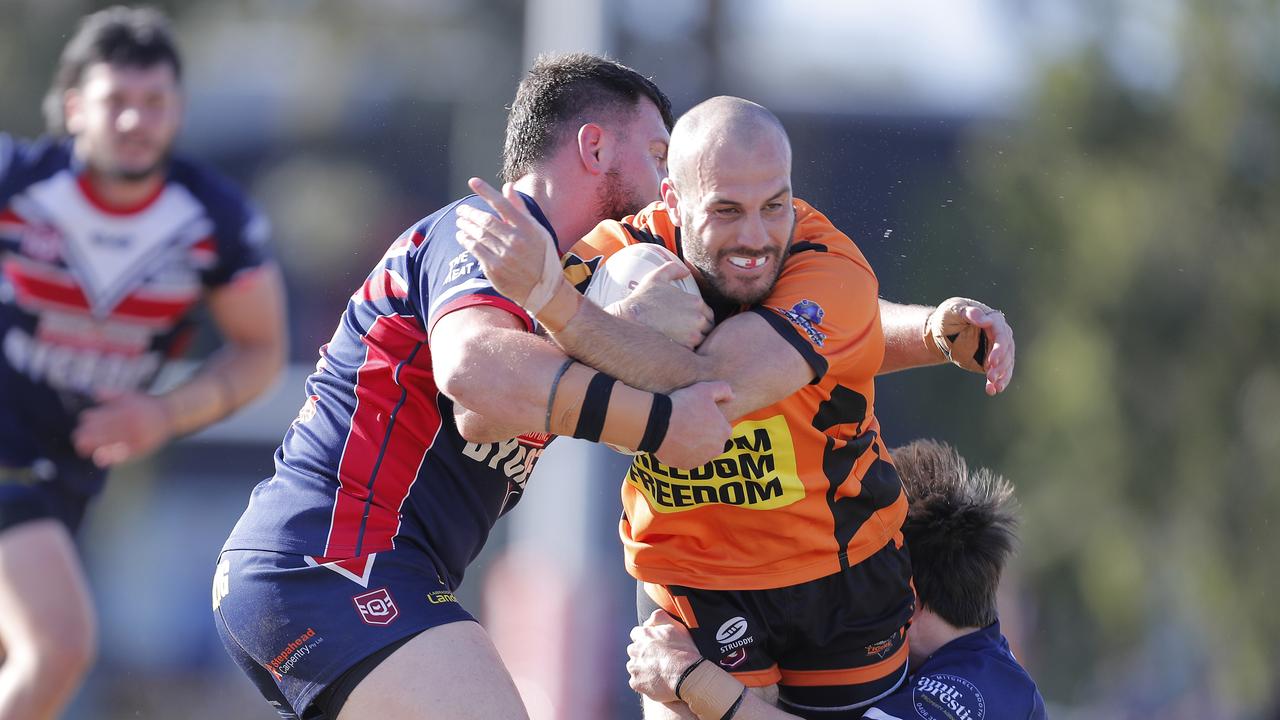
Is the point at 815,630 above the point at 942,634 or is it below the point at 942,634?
above

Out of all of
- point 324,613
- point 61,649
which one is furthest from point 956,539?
point 61,649

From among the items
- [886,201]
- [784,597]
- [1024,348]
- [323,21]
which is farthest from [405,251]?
[323,21]

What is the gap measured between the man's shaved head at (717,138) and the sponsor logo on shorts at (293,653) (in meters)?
1.42

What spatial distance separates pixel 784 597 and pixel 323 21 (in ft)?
54.4

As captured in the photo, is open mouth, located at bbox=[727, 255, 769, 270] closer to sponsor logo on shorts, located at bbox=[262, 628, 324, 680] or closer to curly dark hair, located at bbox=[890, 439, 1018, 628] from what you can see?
curly dark hair, located at bbox=[890, 439, 1018, 628]

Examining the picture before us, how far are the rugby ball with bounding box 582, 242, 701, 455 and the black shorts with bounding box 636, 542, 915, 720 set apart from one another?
53 centimetres

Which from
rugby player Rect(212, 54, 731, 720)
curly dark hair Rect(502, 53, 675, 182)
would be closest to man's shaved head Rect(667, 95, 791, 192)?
rugby player Rect(212, 54, 731, 720)

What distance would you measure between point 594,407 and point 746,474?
0.59m

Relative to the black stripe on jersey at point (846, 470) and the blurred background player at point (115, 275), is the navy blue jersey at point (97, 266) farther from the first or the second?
the black stripe on jersey at point (846, 470)

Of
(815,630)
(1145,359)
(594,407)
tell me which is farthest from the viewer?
(1145,359)

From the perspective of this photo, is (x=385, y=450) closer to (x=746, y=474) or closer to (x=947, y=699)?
(x=746, y=474)

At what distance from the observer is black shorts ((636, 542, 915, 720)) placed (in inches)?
147

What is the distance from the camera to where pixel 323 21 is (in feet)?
61.9

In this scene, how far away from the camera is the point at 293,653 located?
353 centimetres
